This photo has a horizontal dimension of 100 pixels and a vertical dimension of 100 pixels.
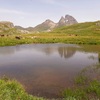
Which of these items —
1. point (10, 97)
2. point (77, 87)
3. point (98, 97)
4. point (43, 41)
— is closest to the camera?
point (10, 97)

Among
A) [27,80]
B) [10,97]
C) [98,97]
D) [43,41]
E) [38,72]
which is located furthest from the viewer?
[43,41]

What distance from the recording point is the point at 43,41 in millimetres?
73312

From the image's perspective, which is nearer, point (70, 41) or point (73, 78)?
point (73, 78)

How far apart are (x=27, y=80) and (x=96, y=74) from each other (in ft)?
29.7

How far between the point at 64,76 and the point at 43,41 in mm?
49616

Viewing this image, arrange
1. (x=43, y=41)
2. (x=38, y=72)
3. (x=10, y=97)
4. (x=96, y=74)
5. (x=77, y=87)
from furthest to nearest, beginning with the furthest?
(x=43, y=41)
(x=38, y=72)
(x=96, y=74)
(x=77, y=87)
(x=10, y=97)

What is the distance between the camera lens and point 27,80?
22.5m

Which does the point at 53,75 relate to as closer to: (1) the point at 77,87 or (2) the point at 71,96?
(1) the point at 77,87

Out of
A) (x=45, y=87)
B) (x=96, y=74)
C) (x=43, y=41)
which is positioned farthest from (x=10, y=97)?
(x=43, y=41)

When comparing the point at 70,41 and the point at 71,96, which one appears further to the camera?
the point at 70,41

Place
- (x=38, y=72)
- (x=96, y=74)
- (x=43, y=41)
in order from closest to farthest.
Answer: (x=96, y=74), (x=38, y=72), (x=43, y=41)

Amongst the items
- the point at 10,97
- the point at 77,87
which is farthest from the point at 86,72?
the point at 10,97

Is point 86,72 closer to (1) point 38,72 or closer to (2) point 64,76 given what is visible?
(2) point 64,76

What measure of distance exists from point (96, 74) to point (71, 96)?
28.8 ft
